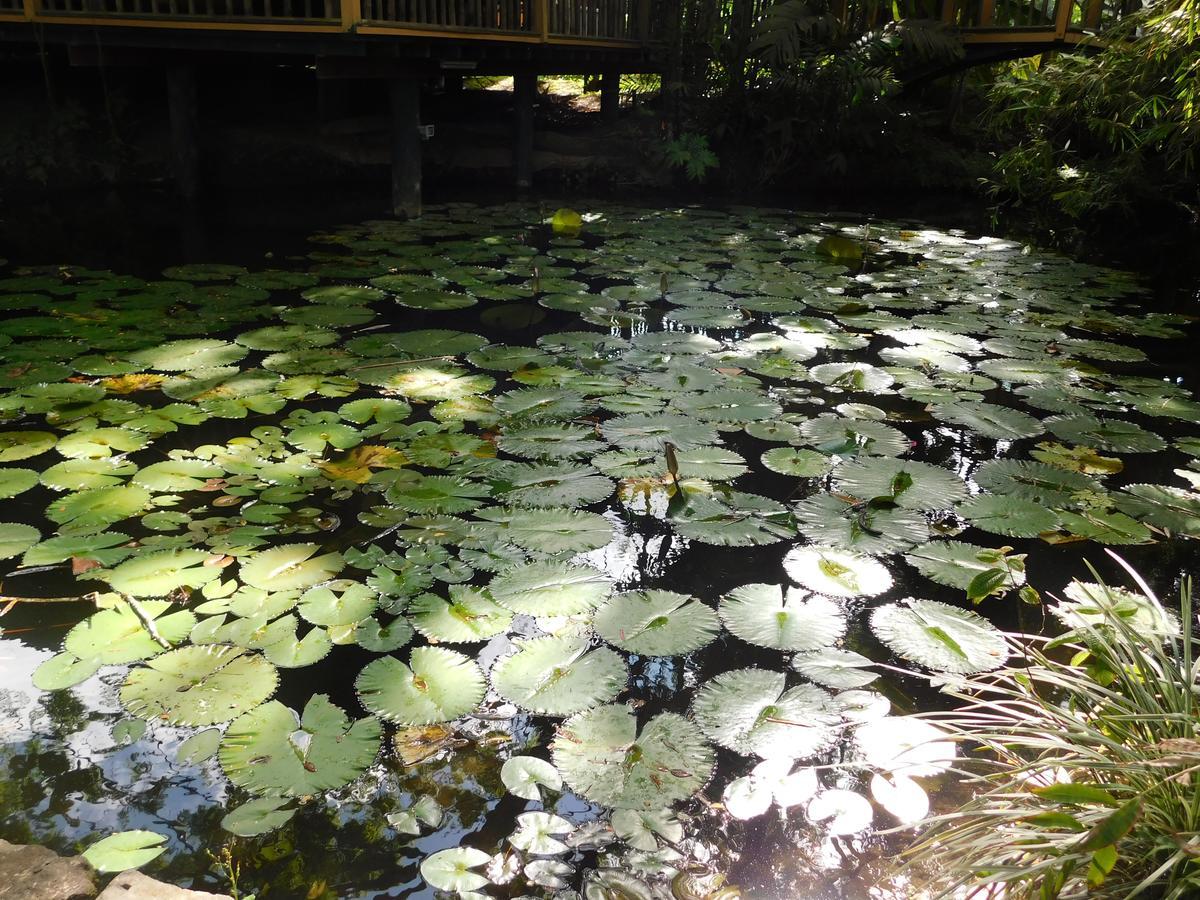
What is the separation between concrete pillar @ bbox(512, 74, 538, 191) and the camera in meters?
7.26

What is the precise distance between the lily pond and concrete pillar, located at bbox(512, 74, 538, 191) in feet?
13.5

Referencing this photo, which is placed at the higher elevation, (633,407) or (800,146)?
(800,146)

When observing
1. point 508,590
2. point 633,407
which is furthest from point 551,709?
A: point 633,407

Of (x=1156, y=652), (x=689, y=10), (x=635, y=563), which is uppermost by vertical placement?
(x=689, y=10)

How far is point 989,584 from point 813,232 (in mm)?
4594

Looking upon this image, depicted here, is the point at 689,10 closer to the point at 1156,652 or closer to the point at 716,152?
the point at 716,152

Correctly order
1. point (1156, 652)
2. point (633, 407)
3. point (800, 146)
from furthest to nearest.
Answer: point (800, 146)
point (633, 407)
point (1156, 652)

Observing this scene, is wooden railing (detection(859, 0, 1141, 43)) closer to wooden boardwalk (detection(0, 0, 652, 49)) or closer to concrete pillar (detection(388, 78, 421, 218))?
wooden boardwalk (detection(0, 0, 652, 49))

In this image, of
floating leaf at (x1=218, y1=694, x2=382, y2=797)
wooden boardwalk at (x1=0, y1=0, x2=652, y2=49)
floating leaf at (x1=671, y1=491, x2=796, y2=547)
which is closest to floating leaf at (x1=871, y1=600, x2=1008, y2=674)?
floating leaf at (x1=671, y1=491, x2=796, y2=547)

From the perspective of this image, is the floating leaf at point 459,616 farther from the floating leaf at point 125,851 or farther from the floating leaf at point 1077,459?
the floating leaf at point 1077,459

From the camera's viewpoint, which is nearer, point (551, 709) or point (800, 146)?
point (551, 709)

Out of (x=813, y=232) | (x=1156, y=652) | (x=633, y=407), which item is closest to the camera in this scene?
(x=1156, y=652)

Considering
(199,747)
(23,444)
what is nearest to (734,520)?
(199,747)

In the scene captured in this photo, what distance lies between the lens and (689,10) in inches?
302
